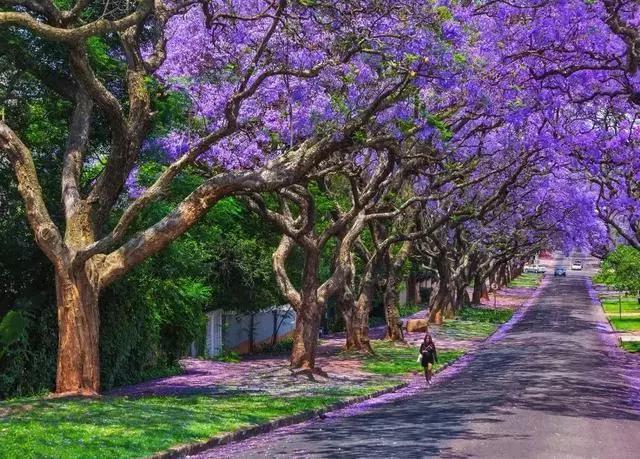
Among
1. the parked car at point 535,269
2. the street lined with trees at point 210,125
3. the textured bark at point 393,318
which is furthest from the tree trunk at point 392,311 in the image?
the parked car at point 535,269

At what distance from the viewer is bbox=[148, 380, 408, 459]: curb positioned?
35.7ft

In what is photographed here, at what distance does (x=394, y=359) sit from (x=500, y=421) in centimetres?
1424

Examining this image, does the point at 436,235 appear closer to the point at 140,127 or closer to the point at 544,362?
the point at 544,362

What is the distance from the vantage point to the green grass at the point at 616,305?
5834 cm

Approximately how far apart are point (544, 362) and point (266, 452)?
16841 millimetres

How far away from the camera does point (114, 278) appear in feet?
49.6

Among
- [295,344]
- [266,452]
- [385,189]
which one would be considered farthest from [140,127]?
[385,189]

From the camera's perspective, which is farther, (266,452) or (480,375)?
(480,375)

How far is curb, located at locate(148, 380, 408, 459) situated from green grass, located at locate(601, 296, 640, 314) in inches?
1731

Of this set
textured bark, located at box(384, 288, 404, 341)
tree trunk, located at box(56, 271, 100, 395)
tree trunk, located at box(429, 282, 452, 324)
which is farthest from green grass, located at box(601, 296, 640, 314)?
tree trunk, located at box(56, 271, 100, 395)

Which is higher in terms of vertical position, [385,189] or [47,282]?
[385,189]

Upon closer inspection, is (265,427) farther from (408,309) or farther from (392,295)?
(408,309)

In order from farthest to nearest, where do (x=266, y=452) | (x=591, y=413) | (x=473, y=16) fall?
(x=473, y=16) < (x=591, y=413) < (x=266, y=452)

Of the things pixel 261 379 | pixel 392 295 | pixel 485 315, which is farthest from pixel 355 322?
pixel 485 315
